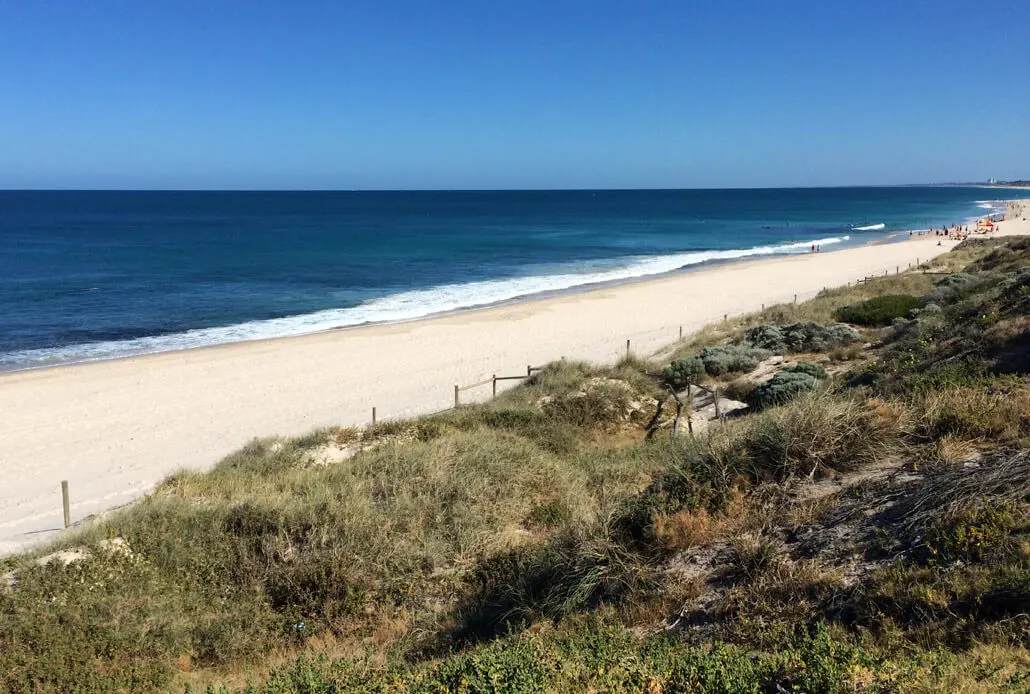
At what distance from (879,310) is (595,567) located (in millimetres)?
16770

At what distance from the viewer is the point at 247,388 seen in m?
20.3

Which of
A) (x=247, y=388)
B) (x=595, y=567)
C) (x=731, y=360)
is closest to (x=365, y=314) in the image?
(x=247, y=388)

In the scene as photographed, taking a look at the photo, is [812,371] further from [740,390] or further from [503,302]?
[503,302]

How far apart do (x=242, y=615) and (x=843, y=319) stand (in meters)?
18.5

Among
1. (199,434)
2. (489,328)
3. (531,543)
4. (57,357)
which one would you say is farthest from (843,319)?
(57,357)

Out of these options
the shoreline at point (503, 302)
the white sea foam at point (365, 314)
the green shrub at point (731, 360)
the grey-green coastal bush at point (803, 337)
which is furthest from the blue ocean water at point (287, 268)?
the grey-green coastal bush at point (803, 337)

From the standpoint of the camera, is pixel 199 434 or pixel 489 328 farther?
pixel 489 328

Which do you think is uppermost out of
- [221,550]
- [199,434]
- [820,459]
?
[820,459]

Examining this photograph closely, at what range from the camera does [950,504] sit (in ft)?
16.7

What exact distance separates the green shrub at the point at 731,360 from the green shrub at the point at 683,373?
0.31 meters

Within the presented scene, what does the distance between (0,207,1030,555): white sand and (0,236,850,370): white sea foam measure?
190cm

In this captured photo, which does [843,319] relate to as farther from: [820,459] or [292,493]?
[292,493]

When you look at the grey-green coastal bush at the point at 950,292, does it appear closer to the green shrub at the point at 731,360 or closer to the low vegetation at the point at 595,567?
the green shrub at the point at 731,360

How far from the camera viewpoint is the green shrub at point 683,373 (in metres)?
15.4
